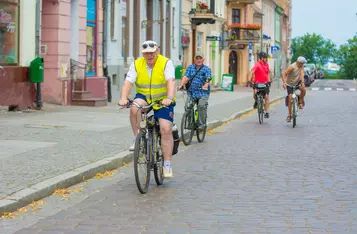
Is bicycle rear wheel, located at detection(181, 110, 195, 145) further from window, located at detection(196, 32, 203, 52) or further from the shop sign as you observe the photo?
window, located at detection(196, 32, 203, 52)

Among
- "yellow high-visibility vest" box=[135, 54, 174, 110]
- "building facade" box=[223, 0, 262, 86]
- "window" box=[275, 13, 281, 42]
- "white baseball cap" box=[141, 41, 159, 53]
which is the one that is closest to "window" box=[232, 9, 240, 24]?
"building facade" box=[223, 0, 262, 86]

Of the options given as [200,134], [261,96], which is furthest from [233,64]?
[200,134]

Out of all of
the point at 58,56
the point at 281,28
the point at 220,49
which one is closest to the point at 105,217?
the point at 58,56

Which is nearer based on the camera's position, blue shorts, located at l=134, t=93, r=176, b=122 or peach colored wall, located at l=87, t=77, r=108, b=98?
blue shorts, located at l=134, t=93, r=176, b=122

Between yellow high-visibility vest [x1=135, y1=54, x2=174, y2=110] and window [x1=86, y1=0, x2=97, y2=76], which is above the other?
window [x1=86, y1=0, x2=97, y2=76]

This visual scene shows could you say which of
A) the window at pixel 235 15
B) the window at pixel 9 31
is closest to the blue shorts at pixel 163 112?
the window at pixel 9 31

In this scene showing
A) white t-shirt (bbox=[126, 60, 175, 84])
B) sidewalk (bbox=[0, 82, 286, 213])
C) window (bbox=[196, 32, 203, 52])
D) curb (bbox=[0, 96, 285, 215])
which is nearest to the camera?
curb (bbox=[0, 96, 285, 215])

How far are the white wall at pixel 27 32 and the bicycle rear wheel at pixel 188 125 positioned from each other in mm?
7530

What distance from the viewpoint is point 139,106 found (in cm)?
1044

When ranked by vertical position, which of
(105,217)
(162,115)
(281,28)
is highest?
(281,28)

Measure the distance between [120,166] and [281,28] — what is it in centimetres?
10079

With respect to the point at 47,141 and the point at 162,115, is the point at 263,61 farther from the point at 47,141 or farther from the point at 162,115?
the point at 162,115

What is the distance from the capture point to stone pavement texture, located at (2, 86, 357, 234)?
8.11m

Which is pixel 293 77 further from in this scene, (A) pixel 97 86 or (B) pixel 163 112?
(B) pixel 163 112
